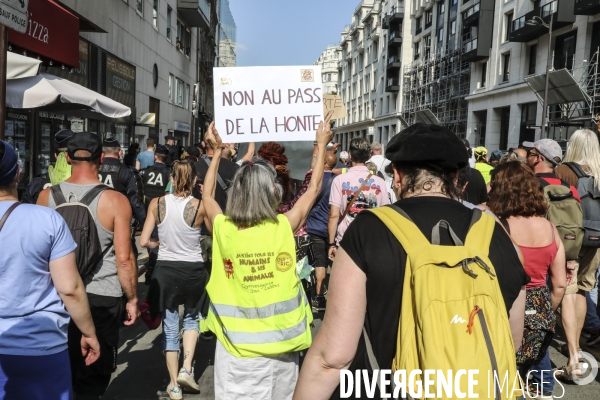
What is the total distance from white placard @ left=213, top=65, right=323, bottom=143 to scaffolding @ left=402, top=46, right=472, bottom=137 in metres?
37.7

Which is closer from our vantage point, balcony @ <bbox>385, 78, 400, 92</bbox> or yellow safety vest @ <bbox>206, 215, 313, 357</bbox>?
yellow safety vest @ <bbox>206, 215, 313, 357</bbox>

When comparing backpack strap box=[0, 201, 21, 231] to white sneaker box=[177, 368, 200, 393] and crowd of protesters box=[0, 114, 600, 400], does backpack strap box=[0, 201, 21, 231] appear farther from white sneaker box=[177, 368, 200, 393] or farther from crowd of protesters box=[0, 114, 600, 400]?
white sneaker box=[177, 368, 200, 393]

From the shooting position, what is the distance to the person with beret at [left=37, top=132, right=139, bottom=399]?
334 cm

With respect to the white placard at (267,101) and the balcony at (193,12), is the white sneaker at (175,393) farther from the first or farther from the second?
the balcony at (193,12)

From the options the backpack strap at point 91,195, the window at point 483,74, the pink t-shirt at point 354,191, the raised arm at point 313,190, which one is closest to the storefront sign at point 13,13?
the backpack strap at point 91,195

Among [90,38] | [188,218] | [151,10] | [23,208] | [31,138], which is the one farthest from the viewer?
[151,10]

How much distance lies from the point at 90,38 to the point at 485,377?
1483 cm

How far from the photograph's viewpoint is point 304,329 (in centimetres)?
309

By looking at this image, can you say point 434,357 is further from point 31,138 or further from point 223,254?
point 31,138

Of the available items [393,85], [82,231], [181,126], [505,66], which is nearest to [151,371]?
[82,231]

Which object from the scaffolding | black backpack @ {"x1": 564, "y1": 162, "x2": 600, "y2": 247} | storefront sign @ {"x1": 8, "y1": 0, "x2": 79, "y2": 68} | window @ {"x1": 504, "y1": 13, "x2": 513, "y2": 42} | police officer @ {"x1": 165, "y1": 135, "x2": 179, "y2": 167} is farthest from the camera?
the scaffolding

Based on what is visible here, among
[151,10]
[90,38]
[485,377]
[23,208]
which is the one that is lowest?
[485,377]

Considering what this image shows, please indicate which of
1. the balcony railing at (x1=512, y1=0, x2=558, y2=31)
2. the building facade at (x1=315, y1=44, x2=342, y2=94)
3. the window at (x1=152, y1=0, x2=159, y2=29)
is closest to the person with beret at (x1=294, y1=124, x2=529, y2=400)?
the window at (x1=152, y1=0, x2=159, y2=29)

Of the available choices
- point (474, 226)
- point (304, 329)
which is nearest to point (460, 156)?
point (474, 226)
